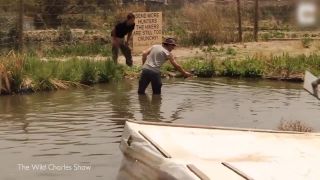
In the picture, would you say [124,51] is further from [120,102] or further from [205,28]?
[205,28]

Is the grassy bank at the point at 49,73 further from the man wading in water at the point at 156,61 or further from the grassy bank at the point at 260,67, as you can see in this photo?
the grassy bank at the point at 260,67

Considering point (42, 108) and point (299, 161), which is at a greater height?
point (299, 161)

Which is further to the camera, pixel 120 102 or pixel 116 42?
pixel 116 42

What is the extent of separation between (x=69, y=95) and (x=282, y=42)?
1199cm

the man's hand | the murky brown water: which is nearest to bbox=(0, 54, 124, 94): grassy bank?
the murky brown water

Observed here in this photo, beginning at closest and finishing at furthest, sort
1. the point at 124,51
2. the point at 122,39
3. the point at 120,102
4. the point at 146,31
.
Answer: the point at 120,102 → the point at 124,51 → the point at 122,39 → the point at 146,31

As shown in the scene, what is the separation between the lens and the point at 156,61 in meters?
12.7

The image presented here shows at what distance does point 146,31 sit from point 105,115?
32.5 feet

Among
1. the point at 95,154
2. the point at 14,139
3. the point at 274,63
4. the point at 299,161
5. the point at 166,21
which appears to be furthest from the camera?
the point at 166,21

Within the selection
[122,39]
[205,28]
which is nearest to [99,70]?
[122,39]

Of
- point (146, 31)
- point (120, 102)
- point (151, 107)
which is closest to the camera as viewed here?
point (151, 107)

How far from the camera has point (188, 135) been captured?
19.8 ft

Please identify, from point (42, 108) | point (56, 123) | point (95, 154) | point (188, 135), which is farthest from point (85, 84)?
point (188, 135)

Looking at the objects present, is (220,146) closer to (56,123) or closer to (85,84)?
(56,123)
